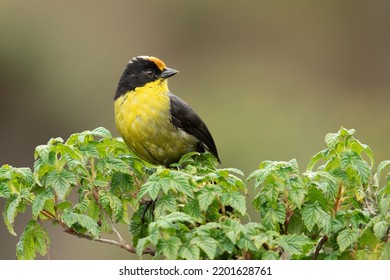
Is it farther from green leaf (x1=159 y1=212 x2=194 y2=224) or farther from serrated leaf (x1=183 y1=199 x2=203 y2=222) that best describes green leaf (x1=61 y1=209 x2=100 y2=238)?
green leaf (x1=159 y1=212 x2=194 y2=224)

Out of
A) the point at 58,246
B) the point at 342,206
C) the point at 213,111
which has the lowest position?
the point at 58,246

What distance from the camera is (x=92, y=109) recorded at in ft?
38.5

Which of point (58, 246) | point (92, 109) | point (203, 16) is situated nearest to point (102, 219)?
point (58, 246)

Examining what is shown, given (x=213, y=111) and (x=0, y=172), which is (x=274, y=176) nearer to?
(x=0, y=172)

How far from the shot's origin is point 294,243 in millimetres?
3381

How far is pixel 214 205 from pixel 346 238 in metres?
0.56

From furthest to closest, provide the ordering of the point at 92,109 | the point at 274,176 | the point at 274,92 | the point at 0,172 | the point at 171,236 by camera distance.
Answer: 1. the point at 274,92
2. the point at 92,109
3. the point at 0,172
4. the point at 274,176
5. the point at 171,236

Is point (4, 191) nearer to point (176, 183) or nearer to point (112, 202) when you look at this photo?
point (112, 202)

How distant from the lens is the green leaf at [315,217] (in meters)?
3.51

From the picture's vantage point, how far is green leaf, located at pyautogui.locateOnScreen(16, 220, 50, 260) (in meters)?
3.83

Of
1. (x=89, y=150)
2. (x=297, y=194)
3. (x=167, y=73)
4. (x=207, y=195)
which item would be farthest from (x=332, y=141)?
(x=167, y=73)

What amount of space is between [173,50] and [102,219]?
9437mm

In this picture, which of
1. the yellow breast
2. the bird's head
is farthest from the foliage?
the bird's head

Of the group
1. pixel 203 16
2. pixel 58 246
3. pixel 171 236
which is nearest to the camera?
pixel 171 236
